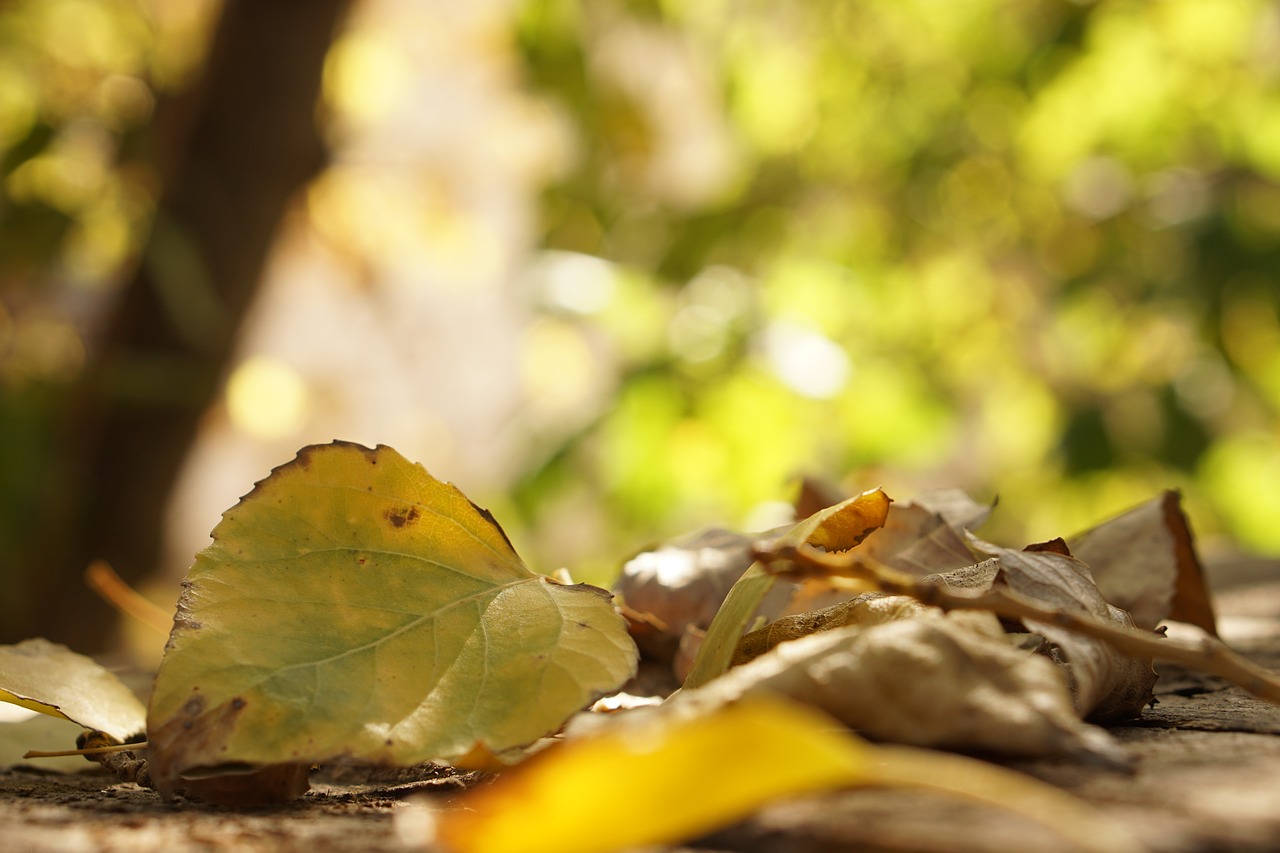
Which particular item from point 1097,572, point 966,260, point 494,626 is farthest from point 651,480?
point 966,260

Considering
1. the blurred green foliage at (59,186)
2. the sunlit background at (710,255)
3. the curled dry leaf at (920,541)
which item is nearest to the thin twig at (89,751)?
the curled dry leaf at (920,541)

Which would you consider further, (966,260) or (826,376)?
(966,260)

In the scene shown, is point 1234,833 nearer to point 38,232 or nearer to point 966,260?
point 38,232

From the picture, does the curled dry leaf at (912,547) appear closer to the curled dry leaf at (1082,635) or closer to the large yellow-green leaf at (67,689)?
the curled dry leaf at (1082,635)

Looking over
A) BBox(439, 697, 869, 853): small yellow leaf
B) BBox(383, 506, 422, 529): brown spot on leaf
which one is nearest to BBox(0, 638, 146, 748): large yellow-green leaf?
BBox(383, 506, 422, 529): brown spot on leaf

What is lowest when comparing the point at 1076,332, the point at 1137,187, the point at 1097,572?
the point at 1097,572

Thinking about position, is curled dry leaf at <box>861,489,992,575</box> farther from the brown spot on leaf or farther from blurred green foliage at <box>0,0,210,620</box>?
blurred green foliage at <box>0,0,210,620</box>
